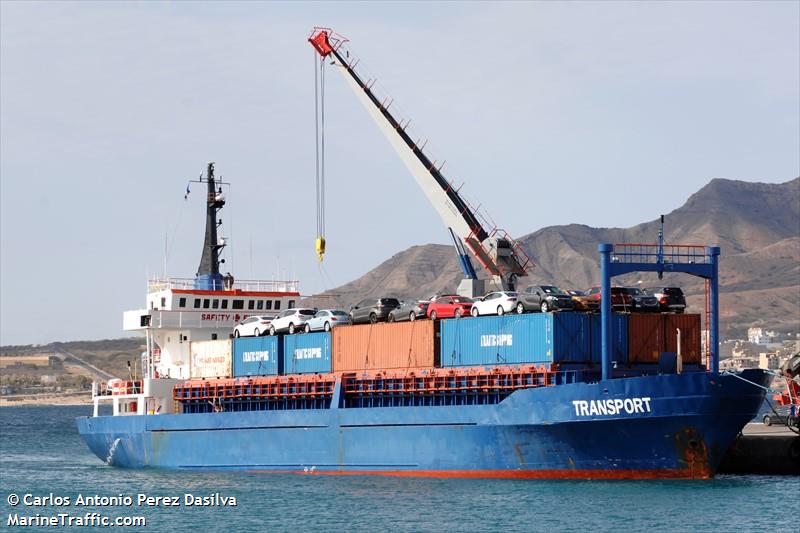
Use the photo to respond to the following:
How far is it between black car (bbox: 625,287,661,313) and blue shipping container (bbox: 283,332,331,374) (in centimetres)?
1222

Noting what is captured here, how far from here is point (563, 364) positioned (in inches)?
1807

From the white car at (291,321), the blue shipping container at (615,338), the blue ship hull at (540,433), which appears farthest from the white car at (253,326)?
the blue shipping container at (615,338)

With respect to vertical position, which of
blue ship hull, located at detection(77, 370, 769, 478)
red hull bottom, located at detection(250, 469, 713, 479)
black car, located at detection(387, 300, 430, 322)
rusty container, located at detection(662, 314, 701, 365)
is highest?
black car, located at detection(387, 300, 430, 322)

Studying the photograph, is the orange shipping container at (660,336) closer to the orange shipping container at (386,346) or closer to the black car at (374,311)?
the orange shipping container at (386,346)

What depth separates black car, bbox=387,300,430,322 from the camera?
168ft

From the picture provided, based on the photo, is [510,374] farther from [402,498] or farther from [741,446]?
[741,446]

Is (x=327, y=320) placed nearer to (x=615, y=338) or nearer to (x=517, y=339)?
(x=517, y=339)

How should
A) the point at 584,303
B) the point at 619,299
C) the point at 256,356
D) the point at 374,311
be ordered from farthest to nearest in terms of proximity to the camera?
1. the point at 256,356
2. the point at 374,311
3. the point at 619,299
4. the point at 584,303

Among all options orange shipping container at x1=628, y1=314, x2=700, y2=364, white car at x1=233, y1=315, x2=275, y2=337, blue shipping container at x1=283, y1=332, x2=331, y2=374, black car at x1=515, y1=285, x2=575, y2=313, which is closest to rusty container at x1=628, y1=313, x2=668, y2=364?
orange shipping container at x1=628, y1=314, x2=700, y2=364

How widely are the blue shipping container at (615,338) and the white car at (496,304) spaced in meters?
3.09

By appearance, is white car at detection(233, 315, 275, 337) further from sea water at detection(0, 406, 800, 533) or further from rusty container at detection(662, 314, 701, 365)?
rusty container at detection(662, 314, 701, 365)

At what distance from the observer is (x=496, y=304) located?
48469 millimetres

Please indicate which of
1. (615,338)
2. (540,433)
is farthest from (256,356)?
(615,338)

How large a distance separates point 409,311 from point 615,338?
862 centimetres
